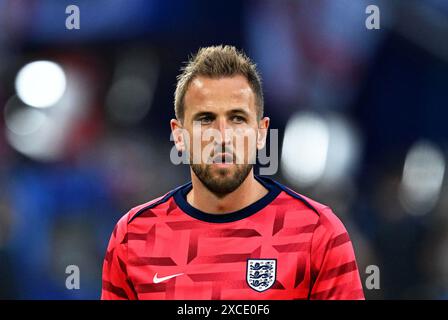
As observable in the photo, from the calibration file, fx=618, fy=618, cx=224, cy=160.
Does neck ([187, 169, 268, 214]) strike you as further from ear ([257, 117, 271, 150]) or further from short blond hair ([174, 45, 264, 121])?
short blond hair ([174, 45, 264, 121])

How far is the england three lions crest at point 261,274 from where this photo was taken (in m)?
2.67

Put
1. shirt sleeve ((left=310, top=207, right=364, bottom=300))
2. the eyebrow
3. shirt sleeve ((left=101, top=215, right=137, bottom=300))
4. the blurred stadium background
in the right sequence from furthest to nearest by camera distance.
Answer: the blurred stadium background → shirt sleeve ((left=101, top=215, right=137, bottom=300)) → the eyebrow → shirt sleeve ((left=310, top=207, right=364, bottom=300))

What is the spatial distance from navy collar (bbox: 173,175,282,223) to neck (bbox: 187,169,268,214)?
2cm

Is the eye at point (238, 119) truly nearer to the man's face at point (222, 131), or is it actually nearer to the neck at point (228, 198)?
the man's face at point (222, 131)

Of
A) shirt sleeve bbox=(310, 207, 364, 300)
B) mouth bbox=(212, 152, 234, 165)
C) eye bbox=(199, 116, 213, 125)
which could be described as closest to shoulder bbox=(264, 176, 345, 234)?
shirt sleeve bbox=(310, 207, 364, 300)

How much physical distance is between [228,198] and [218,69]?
60 centimetres

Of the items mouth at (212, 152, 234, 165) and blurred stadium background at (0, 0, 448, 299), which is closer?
mouth at (212, 152, 234, 165)

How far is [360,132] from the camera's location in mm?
4797

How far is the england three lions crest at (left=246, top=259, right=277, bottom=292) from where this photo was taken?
267 cm

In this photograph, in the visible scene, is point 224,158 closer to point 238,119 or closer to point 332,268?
point 238,119

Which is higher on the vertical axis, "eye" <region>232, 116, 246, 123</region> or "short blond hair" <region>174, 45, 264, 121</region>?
"short blond hair" <region>174, 45, 264, 121</region>

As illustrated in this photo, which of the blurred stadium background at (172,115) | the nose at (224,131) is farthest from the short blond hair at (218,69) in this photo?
the blurred stadium background at (172,115)

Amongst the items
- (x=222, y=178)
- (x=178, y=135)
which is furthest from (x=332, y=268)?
(x=178, y=135)
